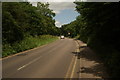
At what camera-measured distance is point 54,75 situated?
12125mm

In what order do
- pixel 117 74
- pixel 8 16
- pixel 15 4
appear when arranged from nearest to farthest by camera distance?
pixel 117 74, pixel 8 16, pixel 15 4

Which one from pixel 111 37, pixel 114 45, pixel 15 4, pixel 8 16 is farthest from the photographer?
pixel 15 4

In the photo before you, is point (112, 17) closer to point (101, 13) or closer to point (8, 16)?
point (101, 13)

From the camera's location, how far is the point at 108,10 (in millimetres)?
16328

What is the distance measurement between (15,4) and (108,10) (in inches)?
714

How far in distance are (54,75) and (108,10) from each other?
7.99 meters

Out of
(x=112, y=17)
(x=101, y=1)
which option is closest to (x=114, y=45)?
(x=112, y=17)

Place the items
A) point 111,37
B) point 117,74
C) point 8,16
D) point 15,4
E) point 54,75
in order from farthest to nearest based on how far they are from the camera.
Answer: point 15,4 → point 8,16 → point 111,37 → point 54,75 → point 117,74

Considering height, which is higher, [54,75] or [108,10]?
[108,10]

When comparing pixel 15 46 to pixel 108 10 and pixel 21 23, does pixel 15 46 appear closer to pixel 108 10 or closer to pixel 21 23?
pixel 21 23

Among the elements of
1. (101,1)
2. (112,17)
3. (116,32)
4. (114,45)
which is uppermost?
(101,1)

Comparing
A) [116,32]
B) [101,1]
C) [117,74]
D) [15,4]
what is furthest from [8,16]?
[117,74]

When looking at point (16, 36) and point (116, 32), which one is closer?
point (116, 32)

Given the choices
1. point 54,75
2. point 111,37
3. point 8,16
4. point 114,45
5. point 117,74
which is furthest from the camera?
point 8,16
